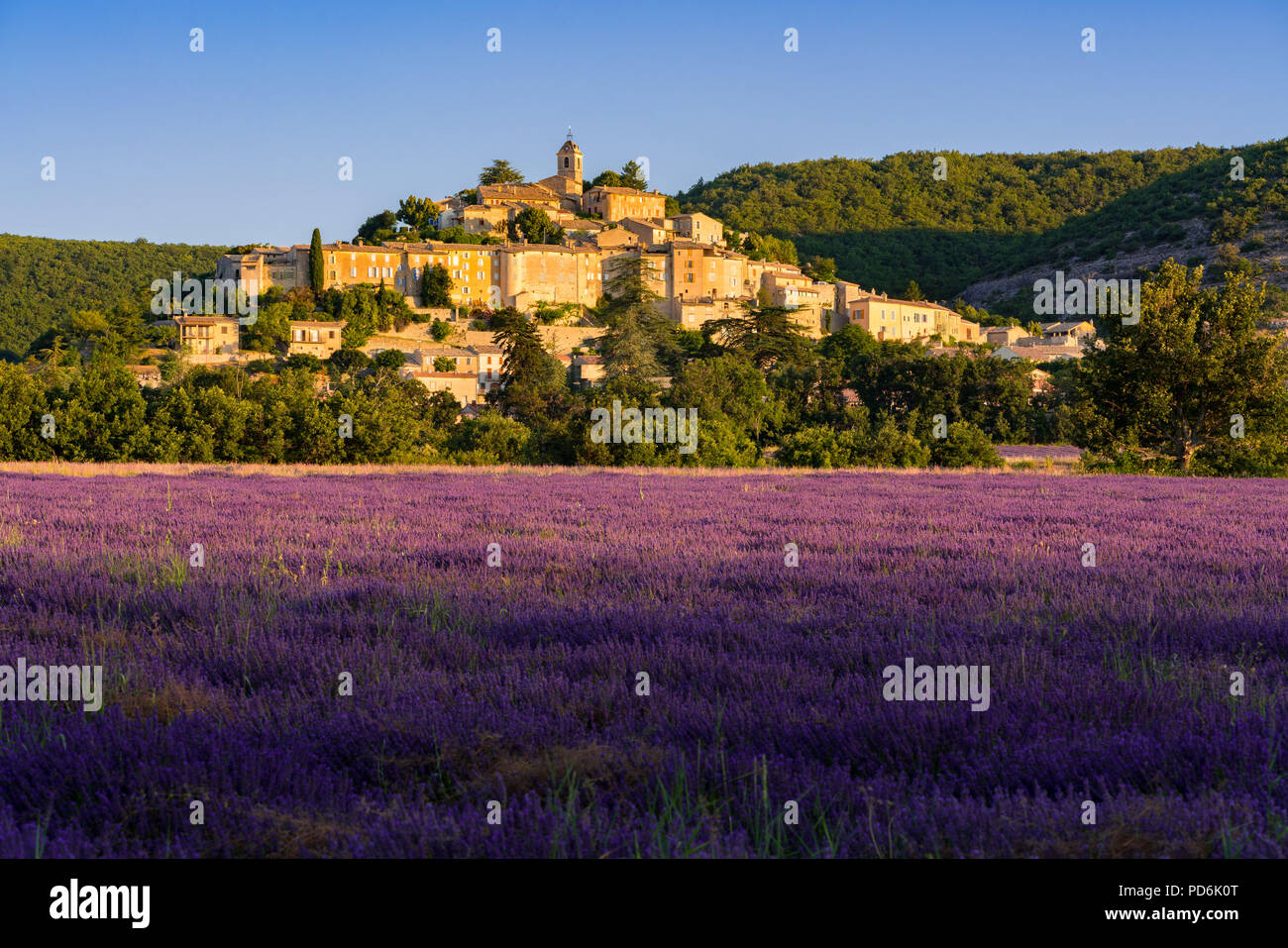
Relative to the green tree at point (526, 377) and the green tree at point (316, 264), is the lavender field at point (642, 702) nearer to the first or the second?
the green tree at point (526, 377)

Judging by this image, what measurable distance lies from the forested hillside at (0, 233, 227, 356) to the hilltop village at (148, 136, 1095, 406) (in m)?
23.9

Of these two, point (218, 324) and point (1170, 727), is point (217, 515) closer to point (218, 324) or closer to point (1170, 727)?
point (1170, 727)

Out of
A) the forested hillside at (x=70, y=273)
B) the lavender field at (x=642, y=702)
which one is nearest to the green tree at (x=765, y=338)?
the forested hillside at (x=70, y=273)

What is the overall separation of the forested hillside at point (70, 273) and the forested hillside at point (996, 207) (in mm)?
87758

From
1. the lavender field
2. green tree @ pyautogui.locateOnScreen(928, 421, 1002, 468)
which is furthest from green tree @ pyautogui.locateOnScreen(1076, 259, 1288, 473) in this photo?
the lavender field

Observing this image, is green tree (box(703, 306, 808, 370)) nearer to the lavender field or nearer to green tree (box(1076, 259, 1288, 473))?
green tree (box(1076, 259, 1288, 473))

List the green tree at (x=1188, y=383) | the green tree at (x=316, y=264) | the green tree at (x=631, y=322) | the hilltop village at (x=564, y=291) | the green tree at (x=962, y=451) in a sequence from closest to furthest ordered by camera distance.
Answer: the green tree at (x=1188, y=383) < the green tree at (x=962, y=451) < the green tree at (x=631, y=322) < the hilltop village at (x=564, y=291) < the green tree at (x=316, y=264)

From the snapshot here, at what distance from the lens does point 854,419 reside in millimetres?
45875

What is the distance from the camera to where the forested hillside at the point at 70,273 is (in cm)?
12231

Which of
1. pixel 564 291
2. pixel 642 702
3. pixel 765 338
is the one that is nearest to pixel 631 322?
pixel 765 338

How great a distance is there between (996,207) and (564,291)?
287ft

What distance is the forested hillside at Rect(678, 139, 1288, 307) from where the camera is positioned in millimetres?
Answer: 124125
